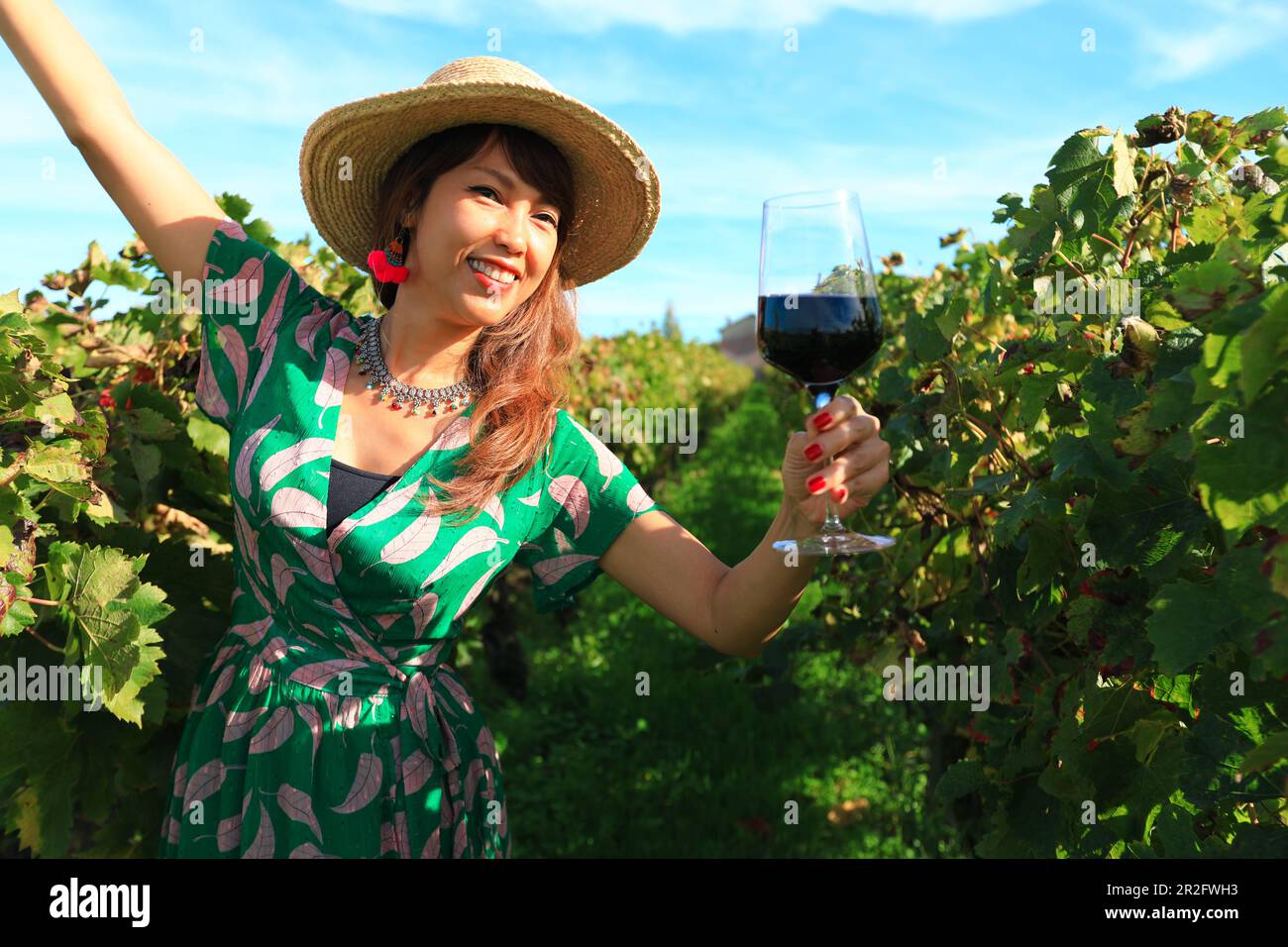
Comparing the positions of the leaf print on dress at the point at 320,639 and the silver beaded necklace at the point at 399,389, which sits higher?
the silver beaded necklace at the point at 399,389

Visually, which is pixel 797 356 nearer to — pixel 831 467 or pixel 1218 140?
pixel 831 467

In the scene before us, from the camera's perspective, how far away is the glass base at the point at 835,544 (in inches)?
68.7

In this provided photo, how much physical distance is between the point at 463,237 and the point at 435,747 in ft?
3.60

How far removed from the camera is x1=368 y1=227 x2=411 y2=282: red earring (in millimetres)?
2455

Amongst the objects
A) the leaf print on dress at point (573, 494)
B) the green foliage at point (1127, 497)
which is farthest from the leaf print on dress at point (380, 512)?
the green foliage at point (1127, 497)

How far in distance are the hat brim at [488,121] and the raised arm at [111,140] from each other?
33 cm

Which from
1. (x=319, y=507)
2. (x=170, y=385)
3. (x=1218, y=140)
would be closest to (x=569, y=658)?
(x=170, y=385)

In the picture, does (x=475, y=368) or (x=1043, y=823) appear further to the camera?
(x=475, y=368)

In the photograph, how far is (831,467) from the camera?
170cm

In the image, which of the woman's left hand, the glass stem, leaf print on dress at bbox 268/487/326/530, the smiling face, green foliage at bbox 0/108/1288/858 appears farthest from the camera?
the smiling face

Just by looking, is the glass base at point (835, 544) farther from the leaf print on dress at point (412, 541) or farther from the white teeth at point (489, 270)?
the white teeth at point (489, 270)

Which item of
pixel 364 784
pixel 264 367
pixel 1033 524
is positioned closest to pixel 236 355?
pixel 264 367

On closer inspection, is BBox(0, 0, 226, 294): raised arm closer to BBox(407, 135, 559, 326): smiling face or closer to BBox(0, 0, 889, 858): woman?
BBox(0, 0, 889, 858): woman

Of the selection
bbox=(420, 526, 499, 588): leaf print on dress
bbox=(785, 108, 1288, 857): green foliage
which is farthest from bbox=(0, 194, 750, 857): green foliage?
bbox=(785, 108, 1288, 857): green foliage
